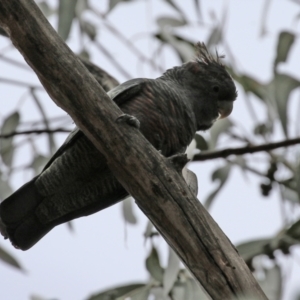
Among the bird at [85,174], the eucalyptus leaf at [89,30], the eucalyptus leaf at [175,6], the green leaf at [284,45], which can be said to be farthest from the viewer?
the eucalyptus leaf at [89,30]

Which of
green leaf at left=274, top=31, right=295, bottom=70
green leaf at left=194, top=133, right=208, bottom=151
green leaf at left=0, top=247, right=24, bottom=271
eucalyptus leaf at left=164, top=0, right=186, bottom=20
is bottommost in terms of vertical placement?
green leaf at left=0, top=247, right=24, bottom=271

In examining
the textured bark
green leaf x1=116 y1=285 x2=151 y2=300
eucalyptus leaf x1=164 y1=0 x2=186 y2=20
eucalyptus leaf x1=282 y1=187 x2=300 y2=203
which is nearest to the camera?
the textured bark

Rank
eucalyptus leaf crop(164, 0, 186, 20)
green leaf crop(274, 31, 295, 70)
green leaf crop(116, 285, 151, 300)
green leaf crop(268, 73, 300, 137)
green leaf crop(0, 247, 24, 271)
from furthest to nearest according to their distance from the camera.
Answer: eucalyptus leaf crop(164, 0, 186, 20) → green leaf crop(0, 247, 24, 271) → green leaf crop(274, 31, 295, 70) → green leaf crop(268, 73, 300, 137) → green leaf crop(116, 285, 151, 300)

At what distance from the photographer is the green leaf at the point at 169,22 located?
3.56 metres

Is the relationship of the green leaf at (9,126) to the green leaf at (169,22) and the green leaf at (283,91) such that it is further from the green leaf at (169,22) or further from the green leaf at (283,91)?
the green leaf at (283,91)

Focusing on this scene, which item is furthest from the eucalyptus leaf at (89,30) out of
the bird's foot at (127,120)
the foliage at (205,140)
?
the bird's foot at (127,120)

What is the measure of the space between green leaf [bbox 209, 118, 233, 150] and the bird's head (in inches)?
23.1

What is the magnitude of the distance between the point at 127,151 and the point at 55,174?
440 mm

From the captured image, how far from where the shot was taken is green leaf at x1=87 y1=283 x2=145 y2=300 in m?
2.83

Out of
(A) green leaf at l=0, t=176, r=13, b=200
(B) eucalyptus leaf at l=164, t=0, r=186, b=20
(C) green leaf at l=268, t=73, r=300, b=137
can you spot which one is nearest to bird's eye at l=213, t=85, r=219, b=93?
(C) green leaf at l=268, t=73, r=300, b=137

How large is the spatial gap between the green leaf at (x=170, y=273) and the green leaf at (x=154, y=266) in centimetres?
3

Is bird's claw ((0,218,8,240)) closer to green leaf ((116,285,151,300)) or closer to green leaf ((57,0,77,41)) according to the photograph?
green leaf ((116,285,151,300))

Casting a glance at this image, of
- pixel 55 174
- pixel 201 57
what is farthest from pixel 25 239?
pixel 201 57

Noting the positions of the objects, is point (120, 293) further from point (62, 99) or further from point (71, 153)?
point (62, 99)
